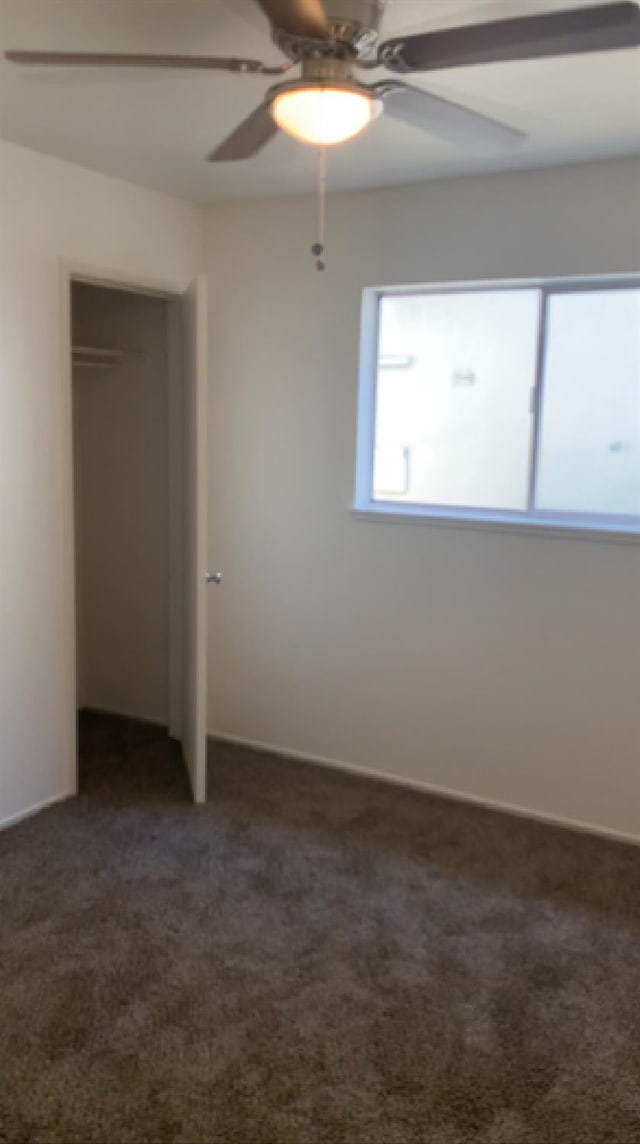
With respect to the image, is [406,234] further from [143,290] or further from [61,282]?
[61,282]

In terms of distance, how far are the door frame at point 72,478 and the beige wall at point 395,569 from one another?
19cm

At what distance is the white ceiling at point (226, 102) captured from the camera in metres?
2.08

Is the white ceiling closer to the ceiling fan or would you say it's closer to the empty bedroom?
the empty bedroom

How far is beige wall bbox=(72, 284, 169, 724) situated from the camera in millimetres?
4316

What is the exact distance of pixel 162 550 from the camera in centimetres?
442

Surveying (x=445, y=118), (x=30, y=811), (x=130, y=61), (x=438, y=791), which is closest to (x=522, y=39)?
(x=445, y=118)

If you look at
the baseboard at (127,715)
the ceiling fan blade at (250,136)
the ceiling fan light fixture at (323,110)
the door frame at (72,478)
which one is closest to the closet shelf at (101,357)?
the door frame at (72,478)

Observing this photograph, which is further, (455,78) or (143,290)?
(143,290)

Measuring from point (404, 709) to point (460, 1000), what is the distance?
4.94ft

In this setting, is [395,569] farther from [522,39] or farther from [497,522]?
[522,39]

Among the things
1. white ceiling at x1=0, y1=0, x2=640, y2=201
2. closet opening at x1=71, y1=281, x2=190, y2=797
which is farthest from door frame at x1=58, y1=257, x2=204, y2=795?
white ceiling at x1=0, y1=0, x2=640, y2=201

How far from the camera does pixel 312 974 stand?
2.53m

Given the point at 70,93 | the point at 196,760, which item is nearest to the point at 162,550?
the point at 196,760

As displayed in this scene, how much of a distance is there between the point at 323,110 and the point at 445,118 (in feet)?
1.21
